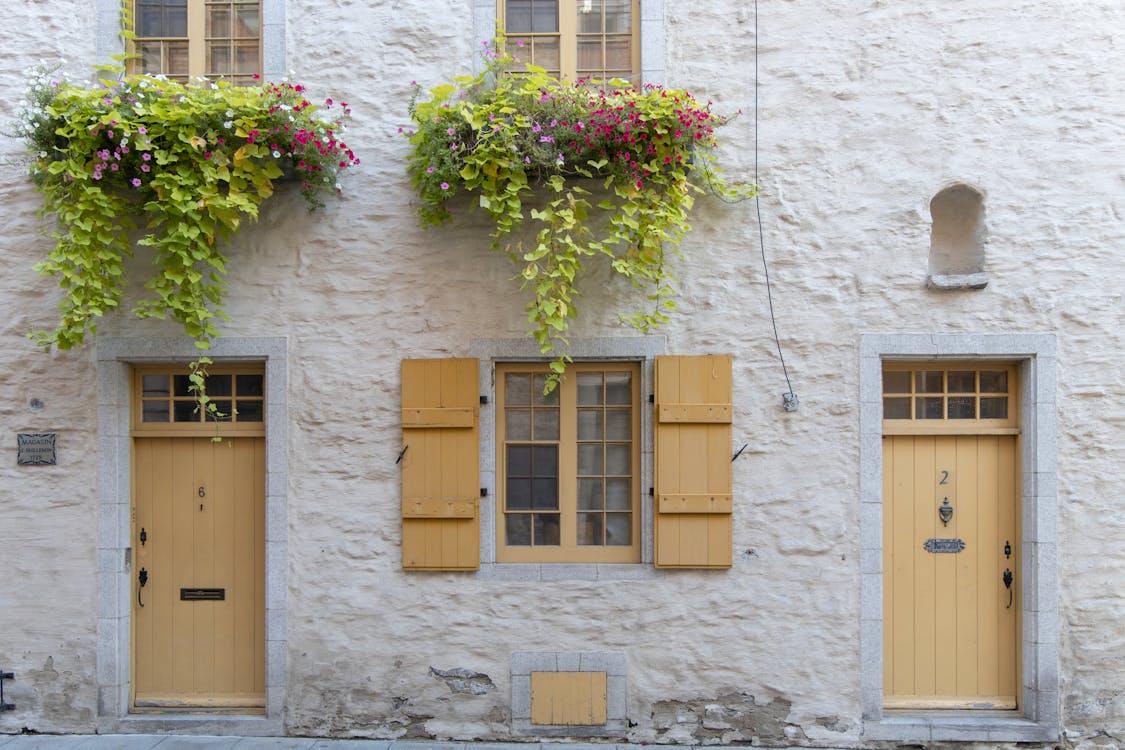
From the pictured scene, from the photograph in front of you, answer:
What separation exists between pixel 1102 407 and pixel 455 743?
440 cm

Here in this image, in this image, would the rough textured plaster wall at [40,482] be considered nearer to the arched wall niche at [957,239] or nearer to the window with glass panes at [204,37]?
the window with glass panes at [204,37]

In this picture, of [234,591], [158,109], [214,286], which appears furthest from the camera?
[234,591]

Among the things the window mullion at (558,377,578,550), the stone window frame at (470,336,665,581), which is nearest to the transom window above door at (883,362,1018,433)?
the stone window frame at (470,336,665,581)

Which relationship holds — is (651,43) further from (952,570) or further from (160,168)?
(952,570)

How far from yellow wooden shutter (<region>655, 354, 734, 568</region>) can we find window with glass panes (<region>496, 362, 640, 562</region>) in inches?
9.4

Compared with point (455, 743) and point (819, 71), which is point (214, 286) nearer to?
point (455, 743)

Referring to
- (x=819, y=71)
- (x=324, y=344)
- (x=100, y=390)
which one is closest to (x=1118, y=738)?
(x=819, y=71)

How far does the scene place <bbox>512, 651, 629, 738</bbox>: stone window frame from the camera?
4.74 m

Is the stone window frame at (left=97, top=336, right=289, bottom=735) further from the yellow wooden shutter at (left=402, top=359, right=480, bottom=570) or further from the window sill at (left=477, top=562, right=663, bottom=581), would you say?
the window sill at (left=477, top=562, right=663, bottom=581)

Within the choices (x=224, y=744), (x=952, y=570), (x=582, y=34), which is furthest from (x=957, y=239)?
(x=224, y=744)

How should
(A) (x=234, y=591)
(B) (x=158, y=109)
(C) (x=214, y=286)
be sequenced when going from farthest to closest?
1. (A) (x=234, y=591)
2. (C) (x=214, y=286)
3. (B) (x=158, y=109)

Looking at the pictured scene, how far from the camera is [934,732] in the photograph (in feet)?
15.3

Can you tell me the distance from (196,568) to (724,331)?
3.68 meters

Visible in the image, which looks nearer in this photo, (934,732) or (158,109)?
(158,109)
